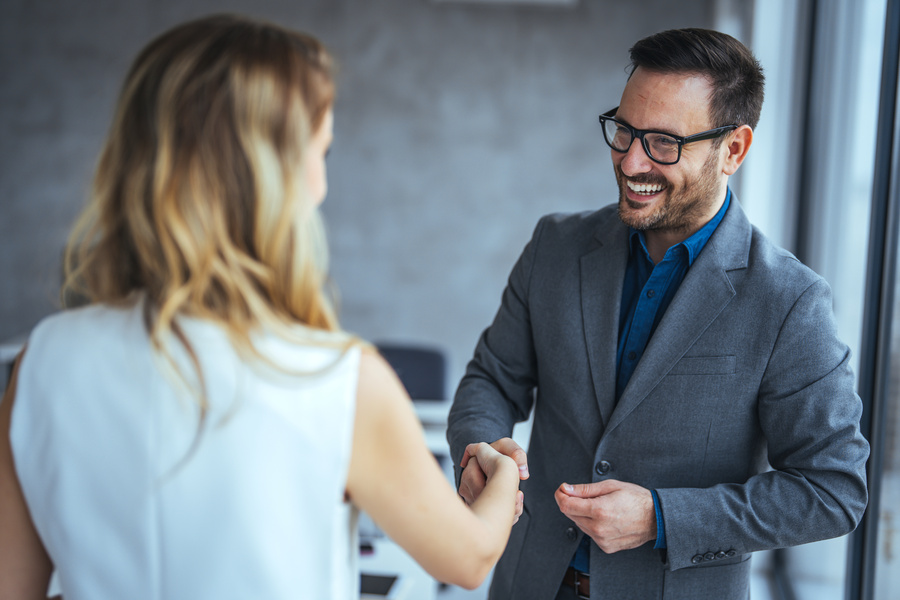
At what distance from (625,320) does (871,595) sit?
1.32 meters

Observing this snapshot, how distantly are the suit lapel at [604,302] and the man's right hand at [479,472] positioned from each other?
19 cm

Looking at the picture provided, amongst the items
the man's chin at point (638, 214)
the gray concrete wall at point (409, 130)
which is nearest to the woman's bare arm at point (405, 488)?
the man's chin at point (638, 214)

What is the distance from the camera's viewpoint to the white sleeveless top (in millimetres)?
826

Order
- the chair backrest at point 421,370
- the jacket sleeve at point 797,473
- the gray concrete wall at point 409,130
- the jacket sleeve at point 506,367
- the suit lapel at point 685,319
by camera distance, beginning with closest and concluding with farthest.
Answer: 1. the jacket sleeve at point 797,473
2. the suit lapel at point 685,319
3. the jacket sleeve at point 506,367
4. the chair backrest at point 421,370
5. the gray concrete wall at point 409,130

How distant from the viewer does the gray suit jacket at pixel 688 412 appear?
1.28 meters

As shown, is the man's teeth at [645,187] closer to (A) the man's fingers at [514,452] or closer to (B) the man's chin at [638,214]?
(B) the man's chin at [638,214]

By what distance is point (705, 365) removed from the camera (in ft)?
4.46

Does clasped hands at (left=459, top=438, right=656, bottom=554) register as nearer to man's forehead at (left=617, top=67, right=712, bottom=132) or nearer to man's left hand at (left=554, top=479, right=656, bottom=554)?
man's left hand at (left=554, top=479, right=656, bottom=554)

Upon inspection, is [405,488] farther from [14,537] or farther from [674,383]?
[674,383]

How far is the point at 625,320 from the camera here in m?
1.51

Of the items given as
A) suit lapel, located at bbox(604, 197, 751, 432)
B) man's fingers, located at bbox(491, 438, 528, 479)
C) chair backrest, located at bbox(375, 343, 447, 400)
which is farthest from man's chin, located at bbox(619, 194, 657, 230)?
chair backrest, located at bbox(375, 343, 447, 400)

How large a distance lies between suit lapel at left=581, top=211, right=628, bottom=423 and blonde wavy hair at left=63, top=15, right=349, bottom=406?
0.70 meters

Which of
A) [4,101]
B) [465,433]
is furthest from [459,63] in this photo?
[465,433]

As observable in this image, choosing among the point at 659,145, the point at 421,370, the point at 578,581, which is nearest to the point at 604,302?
the point at 659,145
